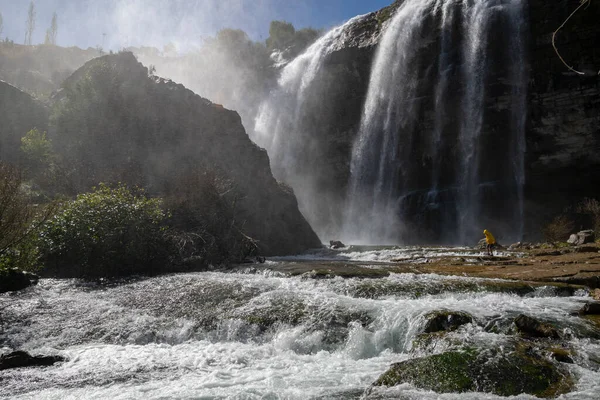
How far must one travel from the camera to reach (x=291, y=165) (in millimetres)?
41312

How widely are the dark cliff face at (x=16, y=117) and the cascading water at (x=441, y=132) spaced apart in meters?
23.2

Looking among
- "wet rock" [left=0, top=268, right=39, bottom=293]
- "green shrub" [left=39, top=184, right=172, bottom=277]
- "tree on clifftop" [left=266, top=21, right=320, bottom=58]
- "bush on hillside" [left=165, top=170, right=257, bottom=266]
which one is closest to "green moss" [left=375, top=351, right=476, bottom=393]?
"wet rock" [left=0, top=268, right=39, bottom=293]

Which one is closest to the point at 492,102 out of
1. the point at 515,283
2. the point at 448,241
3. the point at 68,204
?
the point at 448,241

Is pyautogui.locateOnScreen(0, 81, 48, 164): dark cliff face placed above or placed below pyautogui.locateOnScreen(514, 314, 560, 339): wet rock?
above

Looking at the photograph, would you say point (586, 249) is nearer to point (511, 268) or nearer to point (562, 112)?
point (511, 268)

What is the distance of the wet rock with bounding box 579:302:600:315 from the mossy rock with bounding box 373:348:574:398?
2.55m

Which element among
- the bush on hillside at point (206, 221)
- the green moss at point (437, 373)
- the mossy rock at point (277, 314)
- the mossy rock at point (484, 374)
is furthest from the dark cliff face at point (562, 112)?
the green moss at point (437, 373)

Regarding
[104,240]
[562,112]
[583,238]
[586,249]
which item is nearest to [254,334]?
[104,240]

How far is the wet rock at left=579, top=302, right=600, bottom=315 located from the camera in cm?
789

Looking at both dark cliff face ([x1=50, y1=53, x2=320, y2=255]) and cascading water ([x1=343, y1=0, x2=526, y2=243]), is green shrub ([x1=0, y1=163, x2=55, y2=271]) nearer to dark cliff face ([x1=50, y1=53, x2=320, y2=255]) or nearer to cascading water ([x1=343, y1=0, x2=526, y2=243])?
dark cliff face ([x1=50, y1=53, x2=320, y2=255])

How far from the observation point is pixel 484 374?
569 centimetres

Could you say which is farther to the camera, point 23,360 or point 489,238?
point 489,238

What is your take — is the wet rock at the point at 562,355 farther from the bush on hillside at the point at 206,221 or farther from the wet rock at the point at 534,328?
the bush on hillside at the point at 206,221

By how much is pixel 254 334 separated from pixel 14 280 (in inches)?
324
